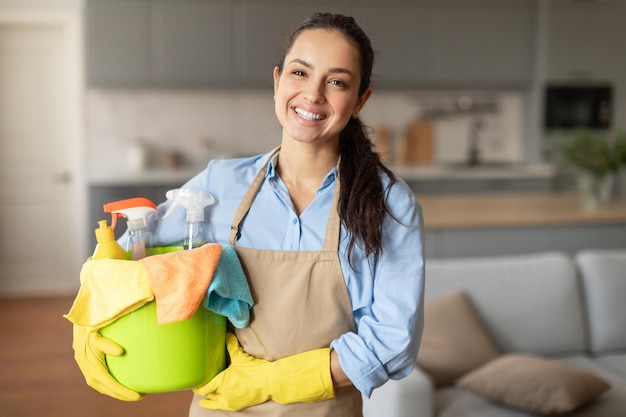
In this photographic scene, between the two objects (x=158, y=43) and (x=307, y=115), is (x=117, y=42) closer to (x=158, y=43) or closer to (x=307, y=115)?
(x=158, y=43)

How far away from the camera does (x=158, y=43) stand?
5.46 m

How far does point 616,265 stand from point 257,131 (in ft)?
11.9

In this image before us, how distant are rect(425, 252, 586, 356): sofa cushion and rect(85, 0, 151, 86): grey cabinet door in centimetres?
347

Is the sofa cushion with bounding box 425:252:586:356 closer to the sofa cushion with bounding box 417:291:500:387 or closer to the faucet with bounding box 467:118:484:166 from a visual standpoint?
the sofa cushion with bounding box 417:291:500:387

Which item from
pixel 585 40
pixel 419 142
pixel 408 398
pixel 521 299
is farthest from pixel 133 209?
pixel 585 40

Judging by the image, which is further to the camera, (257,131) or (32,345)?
(257,131)

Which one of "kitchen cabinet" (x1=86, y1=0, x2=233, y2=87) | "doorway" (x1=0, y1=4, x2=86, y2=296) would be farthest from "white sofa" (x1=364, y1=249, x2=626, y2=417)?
"doorway" (x1=0, y1=4, x2=86, y2=296)

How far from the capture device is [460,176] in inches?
227

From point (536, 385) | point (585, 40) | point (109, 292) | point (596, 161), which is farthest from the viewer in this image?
point (585, 40)

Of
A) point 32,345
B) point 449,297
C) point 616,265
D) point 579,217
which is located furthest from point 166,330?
point 32,345

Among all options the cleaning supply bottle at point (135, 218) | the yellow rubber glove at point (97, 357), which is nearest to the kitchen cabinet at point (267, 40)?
the cleaning supply bottle at point (135, 218)

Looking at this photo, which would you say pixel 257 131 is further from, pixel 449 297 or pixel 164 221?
pixel 164 221

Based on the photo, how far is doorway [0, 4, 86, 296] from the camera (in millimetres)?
5543

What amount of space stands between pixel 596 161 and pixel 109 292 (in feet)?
11.3
